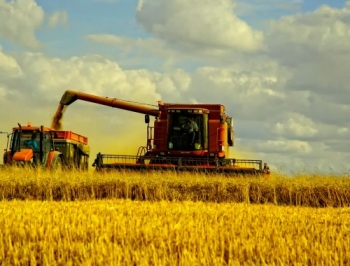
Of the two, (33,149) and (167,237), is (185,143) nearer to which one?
(33,149)

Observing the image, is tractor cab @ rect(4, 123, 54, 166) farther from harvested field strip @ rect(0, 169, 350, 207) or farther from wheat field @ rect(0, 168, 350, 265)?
wheat field @ rect(0, 168, 350, 265)

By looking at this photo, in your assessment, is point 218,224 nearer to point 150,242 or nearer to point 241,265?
point 150,242

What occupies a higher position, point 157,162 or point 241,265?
point 157,162

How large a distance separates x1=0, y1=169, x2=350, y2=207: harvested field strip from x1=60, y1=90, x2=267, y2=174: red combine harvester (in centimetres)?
195

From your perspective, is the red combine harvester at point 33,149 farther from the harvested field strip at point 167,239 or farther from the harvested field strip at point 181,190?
the harvested field strip at point 167,239

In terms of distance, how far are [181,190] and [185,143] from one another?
3441 millimetres

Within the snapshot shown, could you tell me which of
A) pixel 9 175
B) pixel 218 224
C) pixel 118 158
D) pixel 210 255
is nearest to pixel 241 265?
pixel 210 255

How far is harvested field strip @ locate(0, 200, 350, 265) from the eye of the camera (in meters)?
5.25

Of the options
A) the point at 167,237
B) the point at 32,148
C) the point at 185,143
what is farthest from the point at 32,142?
the point at 167,237

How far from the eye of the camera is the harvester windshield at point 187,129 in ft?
53.1

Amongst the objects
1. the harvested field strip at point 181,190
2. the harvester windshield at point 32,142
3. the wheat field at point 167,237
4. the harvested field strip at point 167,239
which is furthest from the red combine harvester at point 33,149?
the harvested field strip at point 167,239

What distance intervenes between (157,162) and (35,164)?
3.08 m

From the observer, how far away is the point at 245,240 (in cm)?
591

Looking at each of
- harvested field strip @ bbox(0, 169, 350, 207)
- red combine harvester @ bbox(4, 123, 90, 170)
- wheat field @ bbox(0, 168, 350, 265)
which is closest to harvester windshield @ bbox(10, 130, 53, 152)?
red combine harvester @ bbox(4, 123, 90, 170)
